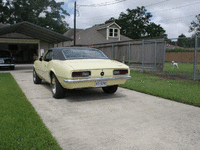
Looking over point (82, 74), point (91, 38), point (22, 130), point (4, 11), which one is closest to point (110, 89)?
point (82, 74)

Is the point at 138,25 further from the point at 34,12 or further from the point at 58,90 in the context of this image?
the point at 58,90

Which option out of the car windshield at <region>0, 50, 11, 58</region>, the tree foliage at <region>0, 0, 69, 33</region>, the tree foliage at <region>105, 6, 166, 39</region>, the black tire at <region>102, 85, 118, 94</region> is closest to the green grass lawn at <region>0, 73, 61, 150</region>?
the black tire at <region>102, 85, 118, 94</region>

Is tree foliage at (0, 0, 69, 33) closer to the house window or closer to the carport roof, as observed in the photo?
the house window

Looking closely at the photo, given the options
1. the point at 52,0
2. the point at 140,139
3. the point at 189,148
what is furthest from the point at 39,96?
the point at 52,0

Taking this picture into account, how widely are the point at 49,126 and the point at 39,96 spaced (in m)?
2.73

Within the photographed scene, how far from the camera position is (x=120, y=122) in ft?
12.8

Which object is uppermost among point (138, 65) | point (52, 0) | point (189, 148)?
point (52, 0)

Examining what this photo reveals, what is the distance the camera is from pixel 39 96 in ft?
20.3

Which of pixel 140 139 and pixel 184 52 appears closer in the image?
pixel 140 139

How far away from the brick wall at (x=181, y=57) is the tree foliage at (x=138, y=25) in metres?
48.3

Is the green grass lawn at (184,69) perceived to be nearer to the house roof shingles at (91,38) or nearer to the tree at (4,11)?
the house roof shingles at (91,38)

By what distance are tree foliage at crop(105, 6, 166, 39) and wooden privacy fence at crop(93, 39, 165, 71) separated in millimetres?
44428

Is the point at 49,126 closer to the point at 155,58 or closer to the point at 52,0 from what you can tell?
the point at 155,58

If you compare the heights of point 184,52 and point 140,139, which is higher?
point 184,52
